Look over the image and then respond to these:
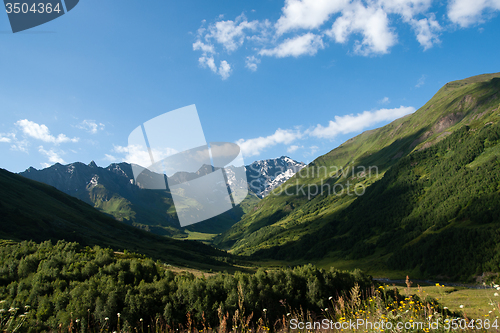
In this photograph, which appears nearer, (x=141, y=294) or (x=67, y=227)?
(x=141, y=294)

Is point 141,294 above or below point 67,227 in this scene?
below

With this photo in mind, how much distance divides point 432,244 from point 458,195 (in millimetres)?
46278

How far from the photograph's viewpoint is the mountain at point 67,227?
104 metres

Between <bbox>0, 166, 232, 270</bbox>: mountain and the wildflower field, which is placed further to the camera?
<bbox>0, 166, 232, 270</bbox>: mountain

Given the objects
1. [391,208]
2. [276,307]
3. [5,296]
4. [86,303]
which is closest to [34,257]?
[5,296]

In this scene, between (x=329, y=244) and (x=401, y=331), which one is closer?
(x=401, y=331)

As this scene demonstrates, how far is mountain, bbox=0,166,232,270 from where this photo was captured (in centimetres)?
10438

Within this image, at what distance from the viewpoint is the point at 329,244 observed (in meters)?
189

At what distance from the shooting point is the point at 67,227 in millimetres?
118125

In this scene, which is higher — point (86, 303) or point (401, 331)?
point (401, 331)

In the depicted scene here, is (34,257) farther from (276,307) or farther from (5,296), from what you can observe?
(276,307)

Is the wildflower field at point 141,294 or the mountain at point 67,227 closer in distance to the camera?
the wildflower field at point 141,294

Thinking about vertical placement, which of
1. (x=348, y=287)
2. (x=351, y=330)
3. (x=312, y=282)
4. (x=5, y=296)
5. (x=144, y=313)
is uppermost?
(x=351, y=330)

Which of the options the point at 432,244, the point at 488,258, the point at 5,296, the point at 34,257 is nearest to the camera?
the point at 5,296
